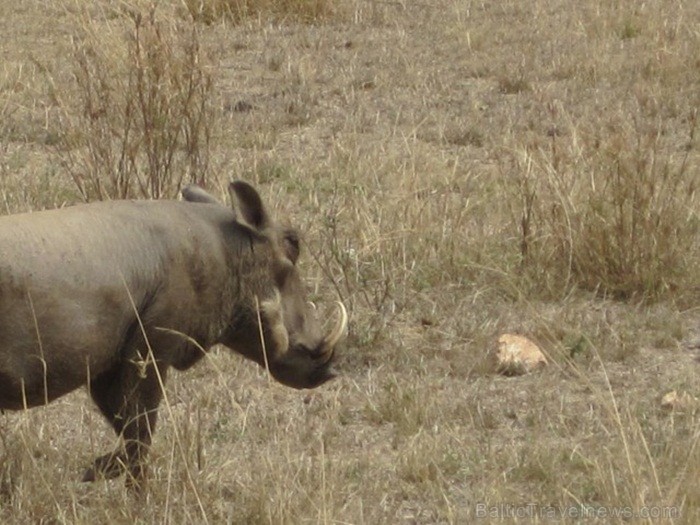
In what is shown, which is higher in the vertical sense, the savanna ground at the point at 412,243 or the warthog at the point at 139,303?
the warthog at the point at 139,303

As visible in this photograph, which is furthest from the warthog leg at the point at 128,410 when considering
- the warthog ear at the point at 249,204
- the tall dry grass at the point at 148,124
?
the tall dry grass at the point at 148,124

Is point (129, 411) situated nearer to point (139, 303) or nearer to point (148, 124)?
point (139, 303)

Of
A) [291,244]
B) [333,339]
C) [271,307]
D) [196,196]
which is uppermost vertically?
[196,196]

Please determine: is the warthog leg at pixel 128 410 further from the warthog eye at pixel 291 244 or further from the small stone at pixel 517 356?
the small stone at pixel 517 356

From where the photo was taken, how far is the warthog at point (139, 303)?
12.0 feet

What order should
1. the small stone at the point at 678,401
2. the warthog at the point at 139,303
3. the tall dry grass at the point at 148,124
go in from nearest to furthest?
the warthog at the point at 139,303 → the small stone at the point at 678,401 → the tall dry grass at the point at 148,124

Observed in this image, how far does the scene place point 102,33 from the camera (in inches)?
322

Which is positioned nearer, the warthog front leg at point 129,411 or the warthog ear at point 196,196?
the warthog front leg at point 129,411

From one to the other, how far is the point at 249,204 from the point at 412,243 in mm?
1940

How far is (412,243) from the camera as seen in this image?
6172 millimetres

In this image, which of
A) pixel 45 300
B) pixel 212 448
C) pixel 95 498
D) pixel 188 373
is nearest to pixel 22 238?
pixel 45 300

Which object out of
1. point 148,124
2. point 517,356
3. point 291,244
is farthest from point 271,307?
point 148,124

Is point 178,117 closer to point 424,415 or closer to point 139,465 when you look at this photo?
point 424,415

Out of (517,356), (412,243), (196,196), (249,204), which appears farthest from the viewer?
(412,243)
